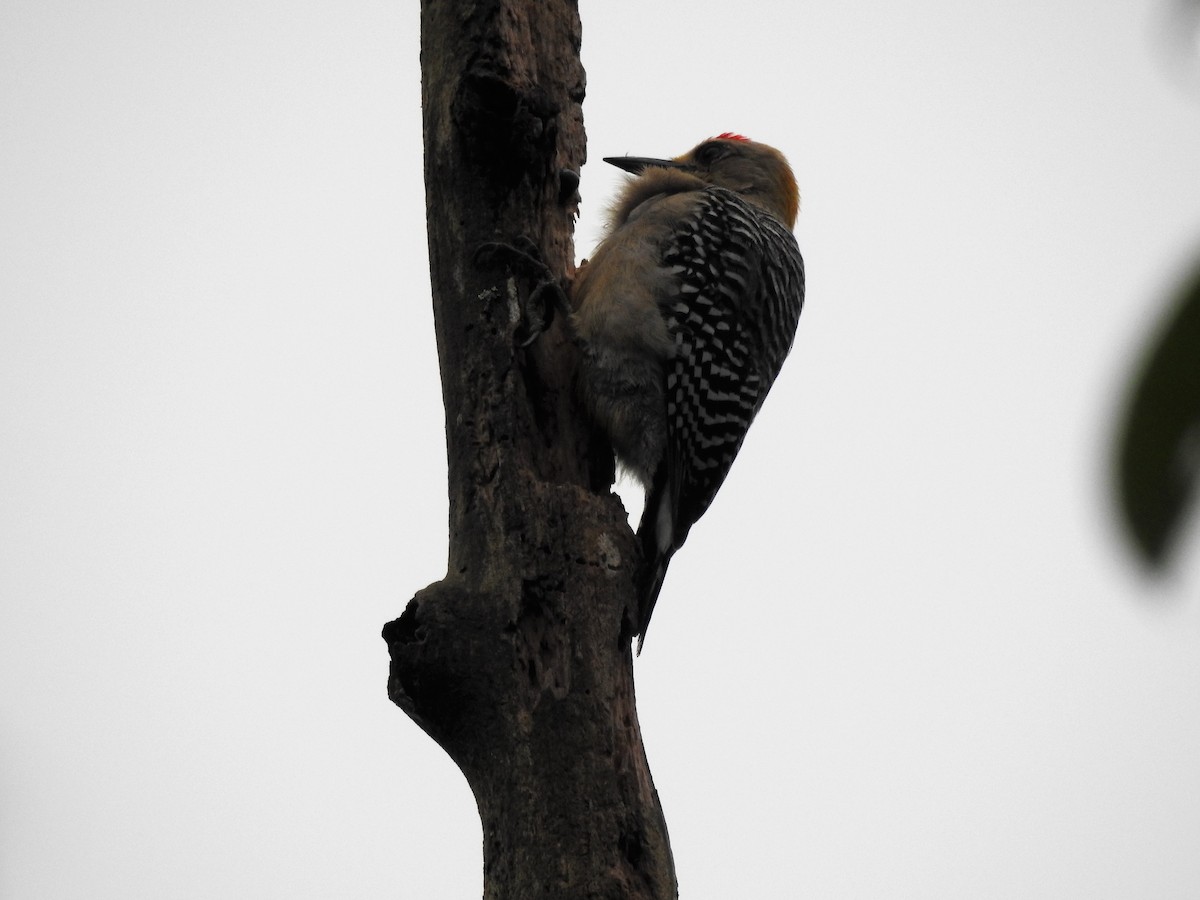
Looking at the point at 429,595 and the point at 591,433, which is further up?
the point at 591,433

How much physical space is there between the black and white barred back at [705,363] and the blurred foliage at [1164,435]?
3.90 metres

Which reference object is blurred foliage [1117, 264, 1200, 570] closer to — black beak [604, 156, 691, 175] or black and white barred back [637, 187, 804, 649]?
black and white barred back [637, 187, 804, 649]

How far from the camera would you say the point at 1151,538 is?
0.55 metres

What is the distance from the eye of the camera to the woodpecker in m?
4.42

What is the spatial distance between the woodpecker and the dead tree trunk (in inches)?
8.9

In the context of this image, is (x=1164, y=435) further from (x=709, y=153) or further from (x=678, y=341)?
(x=709, y=153)

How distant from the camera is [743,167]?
6.15 meters

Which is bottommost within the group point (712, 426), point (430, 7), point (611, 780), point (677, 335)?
point (611, 780)

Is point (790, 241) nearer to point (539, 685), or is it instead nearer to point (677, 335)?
point (677, 335)

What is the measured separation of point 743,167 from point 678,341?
1.79 meters

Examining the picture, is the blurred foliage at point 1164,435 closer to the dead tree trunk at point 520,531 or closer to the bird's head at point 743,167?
the dead tree trunk at point 520,531

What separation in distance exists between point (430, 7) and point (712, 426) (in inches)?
70.4

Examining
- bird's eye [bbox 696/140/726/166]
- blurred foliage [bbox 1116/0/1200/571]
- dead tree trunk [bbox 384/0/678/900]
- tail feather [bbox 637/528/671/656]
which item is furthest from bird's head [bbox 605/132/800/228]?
blurred foliage [bbox 1116/0/1200/571]

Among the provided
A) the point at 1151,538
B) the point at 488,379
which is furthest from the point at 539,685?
the point at 1151,538
